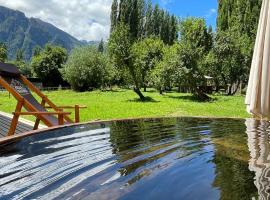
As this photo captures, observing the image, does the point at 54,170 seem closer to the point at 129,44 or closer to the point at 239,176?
the point at 239,176

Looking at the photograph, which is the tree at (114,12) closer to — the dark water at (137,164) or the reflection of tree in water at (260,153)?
the reflection of tree in water at (260,153)

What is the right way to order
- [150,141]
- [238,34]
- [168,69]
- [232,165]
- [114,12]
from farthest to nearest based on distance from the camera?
[114,12]
[238,34]
[168,69]
[150,141]
[232,165]

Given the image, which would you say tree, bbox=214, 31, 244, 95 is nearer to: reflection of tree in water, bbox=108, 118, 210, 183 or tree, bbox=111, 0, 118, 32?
tree, bbox=111, 0, 118, 32

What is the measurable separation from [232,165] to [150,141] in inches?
63.1

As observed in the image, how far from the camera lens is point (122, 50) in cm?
2347

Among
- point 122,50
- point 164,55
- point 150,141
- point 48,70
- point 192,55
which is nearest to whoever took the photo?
point 150,141

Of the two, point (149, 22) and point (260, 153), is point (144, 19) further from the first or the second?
point (260, 153)

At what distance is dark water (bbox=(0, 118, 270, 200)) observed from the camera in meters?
2.79

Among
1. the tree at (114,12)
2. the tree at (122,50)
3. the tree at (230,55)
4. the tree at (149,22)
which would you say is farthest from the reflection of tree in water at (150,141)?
the tree at (149,22)

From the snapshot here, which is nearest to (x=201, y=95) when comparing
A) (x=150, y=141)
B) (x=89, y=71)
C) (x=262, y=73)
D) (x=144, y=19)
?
(x=150, y=141)

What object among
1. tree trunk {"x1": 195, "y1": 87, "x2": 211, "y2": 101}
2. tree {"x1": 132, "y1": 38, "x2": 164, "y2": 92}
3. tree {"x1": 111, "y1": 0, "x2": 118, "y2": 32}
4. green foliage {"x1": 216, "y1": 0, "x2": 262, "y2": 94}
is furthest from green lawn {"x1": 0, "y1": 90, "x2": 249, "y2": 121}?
tree {"x1": 111, "y1": 0, "x2": 118, "y2": 32}

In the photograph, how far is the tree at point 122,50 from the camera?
23391mm

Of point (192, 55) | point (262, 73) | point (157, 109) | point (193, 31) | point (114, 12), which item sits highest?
point (114, 12)

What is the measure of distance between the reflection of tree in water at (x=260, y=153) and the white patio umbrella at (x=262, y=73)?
49 cm
